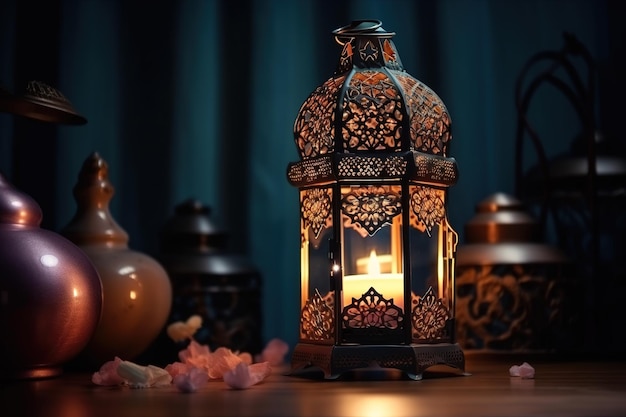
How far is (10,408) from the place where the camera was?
0.83m

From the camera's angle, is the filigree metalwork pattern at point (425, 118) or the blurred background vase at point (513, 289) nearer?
the filigree metalwork pattern at point (425, 118)

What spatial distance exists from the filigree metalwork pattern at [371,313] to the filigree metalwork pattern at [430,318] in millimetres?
25

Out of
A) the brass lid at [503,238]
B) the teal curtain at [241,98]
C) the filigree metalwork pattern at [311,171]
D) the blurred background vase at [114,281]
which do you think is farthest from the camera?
the teal curtain at [241,98]

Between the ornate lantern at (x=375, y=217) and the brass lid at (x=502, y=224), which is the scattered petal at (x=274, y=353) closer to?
the ornate lantern at (x=375, y=217)

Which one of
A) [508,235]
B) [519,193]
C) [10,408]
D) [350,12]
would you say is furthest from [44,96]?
[519,193]

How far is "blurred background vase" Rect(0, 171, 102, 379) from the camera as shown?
3.38ft

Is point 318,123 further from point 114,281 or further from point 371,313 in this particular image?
point 114,281

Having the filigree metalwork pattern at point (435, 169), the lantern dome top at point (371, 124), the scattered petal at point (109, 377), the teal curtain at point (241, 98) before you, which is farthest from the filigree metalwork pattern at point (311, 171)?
the teal curtain at point (241, 98)

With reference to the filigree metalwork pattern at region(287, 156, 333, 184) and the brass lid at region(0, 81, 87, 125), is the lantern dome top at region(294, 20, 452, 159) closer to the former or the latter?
the filigree metalwork pattern at region(287, 156, 333, 184)

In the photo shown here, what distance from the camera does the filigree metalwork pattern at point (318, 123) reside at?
1087mm

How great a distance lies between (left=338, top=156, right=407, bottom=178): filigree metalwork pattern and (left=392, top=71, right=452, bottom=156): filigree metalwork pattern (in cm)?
5

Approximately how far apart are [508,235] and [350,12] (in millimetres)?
517

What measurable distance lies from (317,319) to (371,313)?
79mm

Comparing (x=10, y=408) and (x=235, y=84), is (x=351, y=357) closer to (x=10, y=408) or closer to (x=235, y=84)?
(x=10, y=408)
